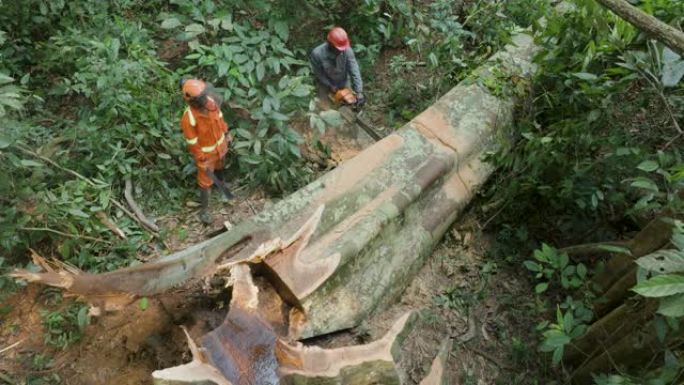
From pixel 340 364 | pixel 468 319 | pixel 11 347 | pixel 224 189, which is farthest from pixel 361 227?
pixel 11 347

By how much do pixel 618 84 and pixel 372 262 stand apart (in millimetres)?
1971

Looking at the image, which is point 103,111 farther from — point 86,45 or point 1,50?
point 1,50

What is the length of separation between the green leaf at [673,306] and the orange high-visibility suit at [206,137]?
10.5ft

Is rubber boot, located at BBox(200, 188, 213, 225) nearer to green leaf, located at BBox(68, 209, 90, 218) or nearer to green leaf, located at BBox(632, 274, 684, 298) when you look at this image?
green leaf, located at BBox(68, 209, 90, 218)

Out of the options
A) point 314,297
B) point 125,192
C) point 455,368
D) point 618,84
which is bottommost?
point 455,368

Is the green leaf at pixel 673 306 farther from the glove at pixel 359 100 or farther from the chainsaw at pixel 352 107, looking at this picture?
the glove at pixel 359 100

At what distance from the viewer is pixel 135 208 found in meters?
4.12

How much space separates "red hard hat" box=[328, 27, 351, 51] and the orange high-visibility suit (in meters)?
1.48

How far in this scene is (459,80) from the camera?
4949 millimetres

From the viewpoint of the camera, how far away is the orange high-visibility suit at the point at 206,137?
12.6 ft

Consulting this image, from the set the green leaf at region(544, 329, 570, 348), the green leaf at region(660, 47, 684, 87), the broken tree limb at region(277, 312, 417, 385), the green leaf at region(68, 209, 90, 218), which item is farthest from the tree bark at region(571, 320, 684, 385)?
the green leaf at region(68, 209, 90, 218)

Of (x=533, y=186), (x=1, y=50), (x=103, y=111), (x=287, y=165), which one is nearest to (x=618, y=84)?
(x=533, y=186)

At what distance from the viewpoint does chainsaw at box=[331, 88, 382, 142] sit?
5.14 m

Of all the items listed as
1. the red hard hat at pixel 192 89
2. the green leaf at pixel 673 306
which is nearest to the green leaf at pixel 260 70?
the red hard hat at pixel 192 89
